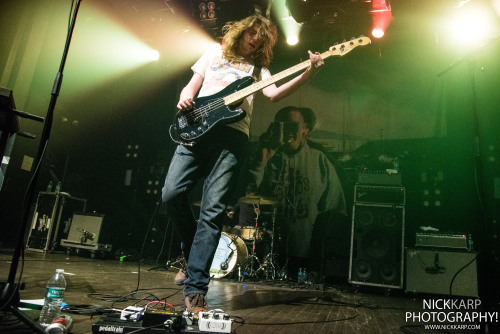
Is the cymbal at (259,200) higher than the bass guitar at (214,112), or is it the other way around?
the bass guitar at (214,112)

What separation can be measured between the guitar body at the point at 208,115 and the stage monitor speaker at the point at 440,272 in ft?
12.6

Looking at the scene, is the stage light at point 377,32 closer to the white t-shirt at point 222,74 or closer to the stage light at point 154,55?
the white t-shirt at point 222,74

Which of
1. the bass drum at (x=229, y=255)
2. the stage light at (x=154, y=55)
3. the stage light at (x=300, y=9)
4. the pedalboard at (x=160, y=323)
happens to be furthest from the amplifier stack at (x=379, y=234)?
the stage light at (x=154, y=55)

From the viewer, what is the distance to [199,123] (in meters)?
2.31

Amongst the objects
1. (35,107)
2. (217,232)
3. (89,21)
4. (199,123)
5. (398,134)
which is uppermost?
(89,21)

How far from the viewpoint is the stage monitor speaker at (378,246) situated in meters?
4.62

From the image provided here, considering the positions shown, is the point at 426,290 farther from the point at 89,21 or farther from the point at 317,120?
the point at 89,21

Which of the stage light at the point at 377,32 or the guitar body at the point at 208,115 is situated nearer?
the guitar body at the point at 208,115

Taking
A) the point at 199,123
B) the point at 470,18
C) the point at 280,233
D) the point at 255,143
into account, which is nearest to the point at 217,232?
the point at 199,123

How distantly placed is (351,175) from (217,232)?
473 cm

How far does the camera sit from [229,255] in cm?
531

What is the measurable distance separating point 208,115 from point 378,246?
364 cm

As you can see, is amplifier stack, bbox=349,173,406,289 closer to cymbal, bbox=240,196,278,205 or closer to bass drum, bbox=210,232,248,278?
cymbal, bbox=240,196,278,205

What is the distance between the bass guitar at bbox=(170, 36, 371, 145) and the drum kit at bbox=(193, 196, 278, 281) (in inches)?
127
